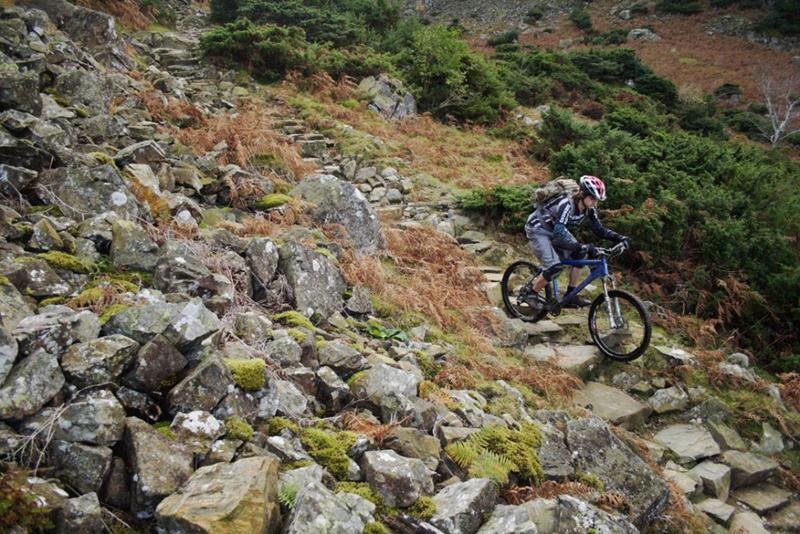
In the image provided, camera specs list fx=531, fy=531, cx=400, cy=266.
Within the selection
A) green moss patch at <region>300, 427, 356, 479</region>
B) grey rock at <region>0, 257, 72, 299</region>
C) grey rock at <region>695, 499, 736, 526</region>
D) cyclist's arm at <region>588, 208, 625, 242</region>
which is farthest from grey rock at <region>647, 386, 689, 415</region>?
grey rock at <region>0, 257, 72, 299</region>

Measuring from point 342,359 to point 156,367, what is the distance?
1.86 metres

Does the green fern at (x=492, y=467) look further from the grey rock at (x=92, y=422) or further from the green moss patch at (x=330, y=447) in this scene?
the grey rock at (x=92, y=422)

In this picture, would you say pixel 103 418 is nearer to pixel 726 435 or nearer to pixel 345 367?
pixel 345 367

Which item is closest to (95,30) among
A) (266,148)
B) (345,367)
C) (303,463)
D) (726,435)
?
(266,148)

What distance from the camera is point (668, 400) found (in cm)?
791

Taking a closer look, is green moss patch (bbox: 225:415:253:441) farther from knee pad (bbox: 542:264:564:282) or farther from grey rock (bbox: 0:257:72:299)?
knee pad (bbox: 542:264:564:282)

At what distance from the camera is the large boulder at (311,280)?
6.40m

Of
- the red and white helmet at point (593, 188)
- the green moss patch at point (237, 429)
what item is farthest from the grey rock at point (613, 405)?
the green moss patch at point (237, 429)

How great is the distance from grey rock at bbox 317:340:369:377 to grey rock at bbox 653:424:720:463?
4689 mm

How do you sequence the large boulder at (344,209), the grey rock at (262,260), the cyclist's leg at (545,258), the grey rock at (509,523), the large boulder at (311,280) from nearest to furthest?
the grey rock at (509,523)
the grey rock at (262,260)
the large boulder at (311,280)
the cyclist's leg at (545,258)
the large boulder at (344,209)

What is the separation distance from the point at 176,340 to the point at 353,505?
1759 mm

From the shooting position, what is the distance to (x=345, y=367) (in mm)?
5188

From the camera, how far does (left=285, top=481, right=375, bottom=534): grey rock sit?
3.05m

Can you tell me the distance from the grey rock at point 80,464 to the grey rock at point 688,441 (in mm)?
6841
